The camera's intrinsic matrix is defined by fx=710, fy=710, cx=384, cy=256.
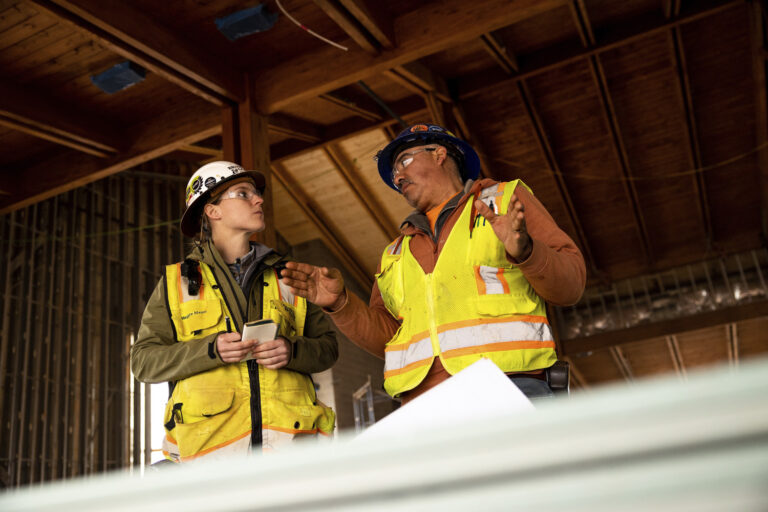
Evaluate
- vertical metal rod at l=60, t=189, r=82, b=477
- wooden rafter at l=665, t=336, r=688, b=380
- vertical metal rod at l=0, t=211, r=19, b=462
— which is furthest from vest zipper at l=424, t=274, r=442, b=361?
wooden rafter at l=665, t=336, r=688, b=380

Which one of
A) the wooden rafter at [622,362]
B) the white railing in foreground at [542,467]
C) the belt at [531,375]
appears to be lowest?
the white railing in foreground at [542,467]

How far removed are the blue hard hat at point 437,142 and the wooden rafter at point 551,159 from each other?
672 cm

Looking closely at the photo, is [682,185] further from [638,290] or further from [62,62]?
[62,62]

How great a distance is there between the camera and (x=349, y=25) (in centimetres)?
539

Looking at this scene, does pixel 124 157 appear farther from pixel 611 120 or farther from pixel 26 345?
pixel 611 120

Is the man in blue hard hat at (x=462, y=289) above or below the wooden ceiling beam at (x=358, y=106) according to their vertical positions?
below

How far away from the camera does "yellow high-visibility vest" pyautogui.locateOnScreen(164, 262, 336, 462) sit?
8.13 ft

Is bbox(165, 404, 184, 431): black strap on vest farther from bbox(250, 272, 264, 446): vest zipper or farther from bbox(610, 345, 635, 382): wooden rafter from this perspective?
bbox(610, 345, 635, 382): wooden rafter

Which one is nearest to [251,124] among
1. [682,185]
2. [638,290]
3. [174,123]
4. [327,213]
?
[174,123]

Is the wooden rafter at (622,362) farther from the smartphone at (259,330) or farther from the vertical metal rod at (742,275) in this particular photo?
the smartphone at (259,330)

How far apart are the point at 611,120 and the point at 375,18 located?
5287mm

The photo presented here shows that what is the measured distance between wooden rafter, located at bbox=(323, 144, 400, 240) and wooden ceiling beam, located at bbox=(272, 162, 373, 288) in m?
0.86

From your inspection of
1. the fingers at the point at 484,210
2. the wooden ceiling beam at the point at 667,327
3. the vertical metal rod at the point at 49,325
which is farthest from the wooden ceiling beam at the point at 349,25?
the wooden ceiling beam at the point at 667,327

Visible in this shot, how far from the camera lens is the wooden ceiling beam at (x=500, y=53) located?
8000mm
